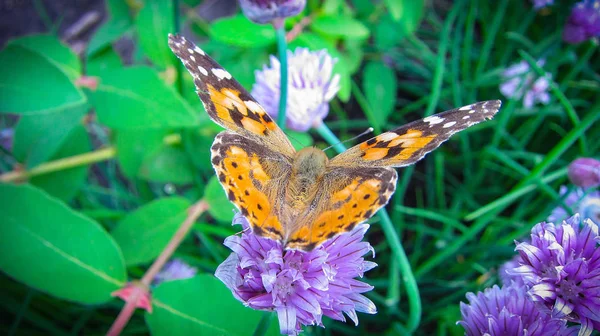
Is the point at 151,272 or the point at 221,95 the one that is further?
the point at 151,272

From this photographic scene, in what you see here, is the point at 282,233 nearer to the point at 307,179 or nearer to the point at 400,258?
the point at 307,179

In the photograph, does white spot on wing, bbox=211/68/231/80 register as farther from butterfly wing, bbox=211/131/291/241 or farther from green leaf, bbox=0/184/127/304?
green leaf, bbox=0/184/127/304

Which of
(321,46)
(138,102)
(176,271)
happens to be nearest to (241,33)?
(321,46)

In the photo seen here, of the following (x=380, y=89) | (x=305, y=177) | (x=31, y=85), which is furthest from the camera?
A: (x=380, y=89)

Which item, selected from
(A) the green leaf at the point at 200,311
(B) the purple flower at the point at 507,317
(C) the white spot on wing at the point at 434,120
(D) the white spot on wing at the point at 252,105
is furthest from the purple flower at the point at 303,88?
(B) the purple flower at the point at 507,317

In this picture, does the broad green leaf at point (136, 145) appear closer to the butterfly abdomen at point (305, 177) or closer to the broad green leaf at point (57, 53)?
the broad green leaf at point (57, 53)

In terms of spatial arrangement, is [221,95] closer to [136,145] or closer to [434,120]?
[434,120]

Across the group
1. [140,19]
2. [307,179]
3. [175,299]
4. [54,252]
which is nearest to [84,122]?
[140,19]
